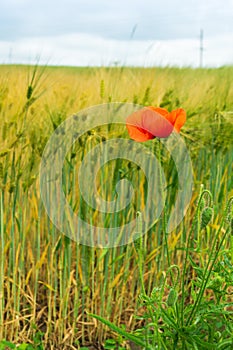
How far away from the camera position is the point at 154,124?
1235 millimetres

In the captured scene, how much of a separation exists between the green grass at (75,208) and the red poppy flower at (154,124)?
580 mm

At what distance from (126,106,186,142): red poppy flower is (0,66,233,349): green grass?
1.90ft

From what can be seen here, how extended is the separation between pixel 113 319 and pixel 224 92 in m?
1.07

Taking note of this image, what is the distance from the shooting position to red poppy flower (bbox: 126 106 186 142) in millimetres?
1234

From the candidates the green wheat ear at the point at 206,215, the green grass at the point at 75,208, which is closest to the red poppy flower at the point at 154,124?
the green wheat ear at the point at 206,215

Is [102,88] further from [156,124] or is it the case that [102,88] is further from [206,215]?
[206,215]

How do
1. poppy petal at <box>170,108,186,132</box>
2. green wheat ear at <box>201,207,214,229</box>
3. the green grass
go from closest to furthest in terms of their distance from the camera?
1. green wheat ear at <box>201,207,214,229</box>
2. poppy petal at <box>170,108,186,132</box>
3. the green grass

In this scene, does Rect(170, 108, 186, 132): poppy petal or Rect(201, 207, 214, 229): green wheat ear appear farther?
Rect(170, 108, 186, 132): poppy petal

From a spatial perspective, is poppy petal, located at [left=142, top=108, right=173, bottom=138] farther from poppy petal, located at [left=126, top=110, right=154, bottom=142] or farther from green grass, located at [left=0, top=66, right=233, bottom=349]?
green grass, located at [left=0, top=66, right=233, bottom=349]

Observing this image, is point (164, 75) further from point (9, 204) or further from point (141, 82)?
point (9, 204)

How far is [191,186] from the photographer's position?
2.17 meters

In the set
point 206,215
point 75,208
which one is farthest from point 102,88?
point 206,215

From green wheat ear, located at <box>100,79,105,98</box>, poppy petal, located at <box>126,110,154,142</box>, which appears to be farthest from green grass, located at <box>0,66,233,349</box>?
poppy petal, located at <box>126,110,154,142</box>

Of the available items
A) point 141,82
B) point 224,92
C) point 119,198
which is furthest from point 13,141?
point 224,92
